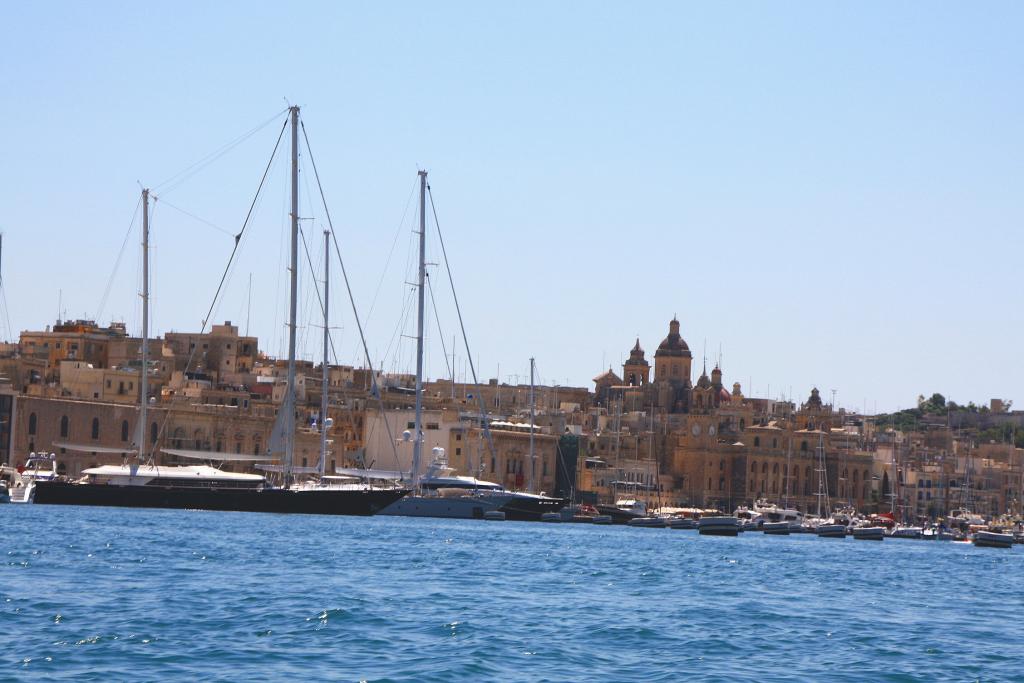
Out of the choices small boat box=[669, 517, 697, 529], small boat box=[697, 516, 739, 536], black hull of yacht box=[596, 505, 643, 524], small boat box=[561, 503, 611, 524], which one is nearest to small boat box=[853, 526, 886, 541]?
small boat box=[669, 517, 697, 529]

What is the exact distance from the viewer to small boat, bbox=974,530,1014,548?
3976 inches

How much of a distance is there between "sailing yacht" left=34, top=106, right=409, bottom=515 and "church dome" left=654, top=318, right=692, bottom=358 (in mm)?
88639

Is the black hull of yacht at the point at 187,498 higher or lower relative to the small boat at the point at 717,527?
higher

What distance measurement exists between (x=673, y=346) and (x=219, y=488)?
308 ft

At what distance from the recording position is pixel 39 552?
41719mm

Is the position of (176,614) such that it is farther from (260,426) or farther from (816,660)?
(260,426)

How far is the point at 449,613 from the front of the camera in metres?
32.2

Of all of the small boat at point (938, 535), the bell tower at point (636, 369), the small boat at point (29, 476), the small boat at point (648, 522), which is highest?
the bell tower at point (636, 369)

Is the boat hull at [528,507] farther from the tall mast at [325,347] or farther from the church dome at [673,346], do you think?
the church dome at [673,346]

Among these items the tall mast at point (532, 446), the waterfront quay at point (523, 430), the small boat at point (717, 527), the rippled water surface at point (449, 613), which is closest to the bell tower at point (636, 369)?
the waterfront quay at point (523, 430)

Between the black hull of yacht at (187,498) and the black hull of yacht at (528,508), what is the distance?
1731cm

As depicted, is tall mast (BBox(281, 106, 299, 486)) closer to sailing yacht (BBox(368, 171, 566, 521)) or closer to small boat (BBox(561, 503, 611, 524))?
sailing yacht (BBox(368, 171, 566, 521))

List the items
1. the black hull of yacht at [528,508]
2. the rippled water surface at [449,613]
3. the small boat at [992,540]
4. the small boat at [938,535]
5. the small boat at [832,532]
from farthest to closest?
1. the small boat at [938,535]
2. the small boat at [832,532]
3. the small boat at [992,540]
4. the black hull of yacht at [528,508]
5. the rippled water surface at [449,613]

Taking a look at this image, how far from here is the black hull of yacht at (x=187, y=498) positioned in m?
73.8
